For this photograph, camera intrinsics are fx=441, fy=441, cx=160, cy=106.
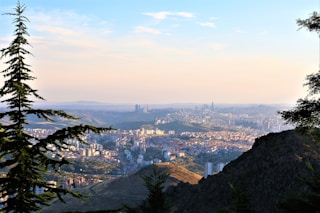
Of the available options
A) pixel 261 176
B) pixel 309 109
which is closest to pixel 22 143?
pixel 309 109

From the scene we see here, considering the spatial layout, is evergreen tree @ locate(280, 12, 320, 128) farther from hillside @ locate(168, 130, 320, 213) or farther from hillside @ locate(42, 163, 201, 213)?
hillside @ locate(42, 163, 201, 213)

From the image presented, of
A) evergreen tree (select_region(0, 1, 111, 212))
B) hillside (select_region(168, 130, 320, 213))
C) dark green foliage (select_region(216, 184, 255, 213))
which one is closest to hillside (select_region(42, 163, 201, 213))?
hillside (select_region(168, 130, 320, 213))

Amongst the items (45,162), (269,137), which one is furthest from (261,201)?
(45,162)

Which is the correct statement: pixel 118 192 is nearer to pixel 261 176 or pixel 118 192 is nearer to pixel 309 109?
pixel 261 176

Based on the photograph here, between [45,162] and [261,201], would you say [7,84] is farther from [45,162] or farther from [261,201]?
[261,201]

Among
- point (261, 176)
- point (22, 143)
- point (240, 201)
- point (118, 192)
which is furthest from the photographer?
point (118, 192)

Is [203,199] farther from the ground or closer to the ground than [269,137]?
closer to the ground
